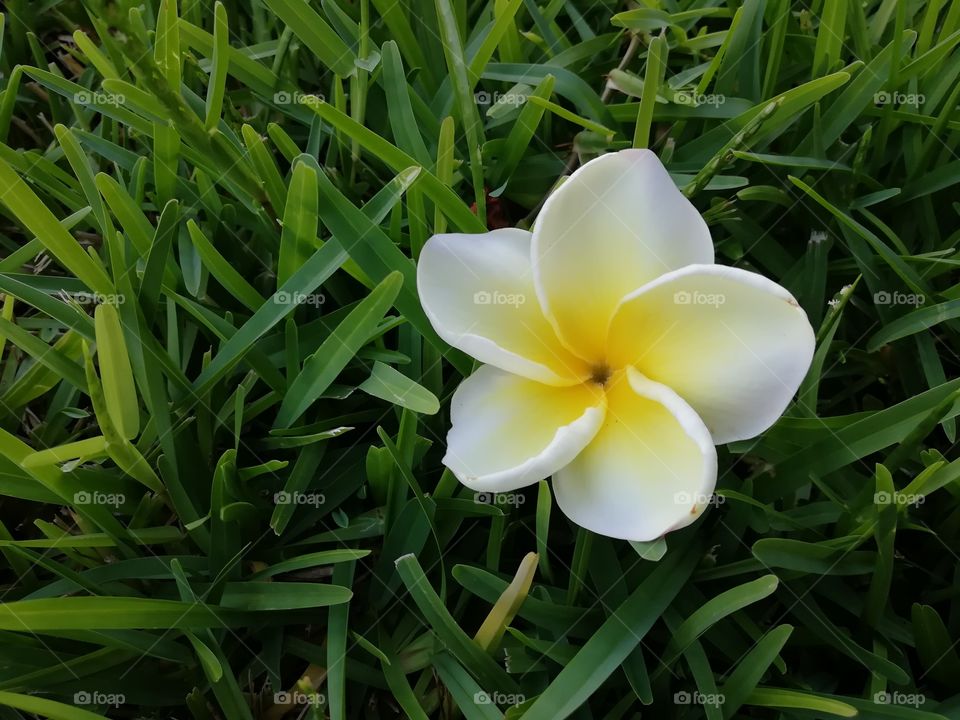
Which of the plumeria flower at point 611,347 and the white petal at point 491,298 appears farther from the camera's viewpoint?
the white petal at point 491,298

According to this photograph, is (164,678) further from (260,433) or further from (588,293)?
(588,293)

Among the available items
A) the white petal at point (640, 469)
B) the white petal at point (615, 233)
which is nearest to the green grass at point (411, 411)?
the white petal at point (640, 469)

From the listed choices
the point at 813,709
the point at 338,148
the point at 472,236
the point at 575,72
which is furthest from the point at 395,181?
the point at 813,709

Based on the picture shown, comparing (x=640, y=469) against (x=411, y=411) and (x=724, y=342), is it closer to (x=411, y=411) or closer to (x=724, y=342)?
(x=724, y=342)

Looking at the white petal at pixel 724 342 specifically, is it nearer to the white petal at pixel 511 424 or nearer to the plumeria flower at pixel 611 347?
the plumeria flower at pixel 611 347

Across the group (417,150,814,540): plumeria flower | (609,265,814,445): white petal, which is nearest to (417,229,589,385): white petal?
(417,150,814,540): plumeria flower

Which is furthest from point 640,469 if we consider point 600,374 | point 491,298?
point 491,298
